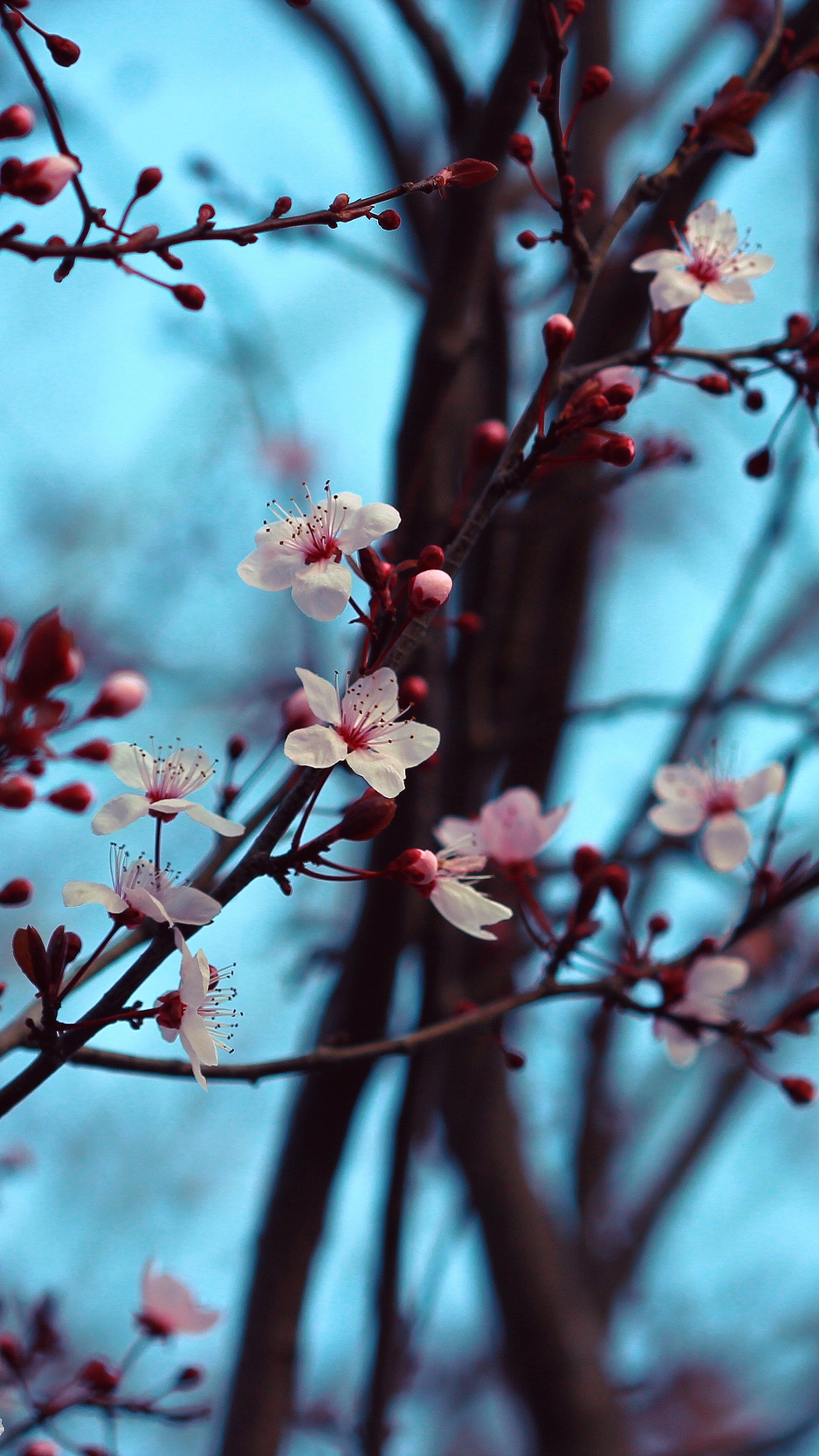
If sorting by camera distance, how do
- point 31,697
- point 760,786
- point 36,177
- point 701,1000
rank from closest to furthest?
1. point 31,697
2. point 36,177
3. point 701,1000
4. point 760,786

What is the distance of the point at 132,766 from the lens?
96cm

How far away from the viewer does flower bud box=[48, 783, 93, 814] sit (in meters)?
0.79

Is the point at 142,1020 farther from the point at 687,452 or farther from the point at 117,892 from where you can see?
the point at 687,452

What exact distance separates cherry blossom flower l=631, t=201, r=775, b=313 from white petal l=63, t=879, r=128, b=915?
815 mm

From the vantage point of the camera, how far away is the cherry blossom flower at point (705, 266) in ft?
3.60

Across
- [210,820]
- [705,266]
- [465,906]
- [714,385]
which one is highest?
[705,266]

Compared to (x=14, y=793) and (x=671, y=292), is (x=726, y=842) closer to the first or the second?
(x=671, y=292)

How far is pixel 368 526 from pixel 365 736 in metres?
0.17

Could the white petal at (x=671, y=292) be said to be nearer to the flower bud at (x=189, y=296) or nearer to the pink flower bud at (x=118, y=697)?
the flower bud at (x=189, y=296)

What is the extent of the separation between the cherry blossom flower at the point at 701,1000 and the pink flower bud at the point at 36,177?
1036mm

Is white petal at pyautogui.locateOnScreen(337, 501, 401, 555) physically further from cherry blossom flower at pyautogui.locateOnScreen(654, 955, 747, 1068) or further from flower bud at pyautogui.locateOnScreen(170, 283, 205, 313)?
cherry blossom flower at pyautogui.locateOnScreen(654, 955, 747, 1068)

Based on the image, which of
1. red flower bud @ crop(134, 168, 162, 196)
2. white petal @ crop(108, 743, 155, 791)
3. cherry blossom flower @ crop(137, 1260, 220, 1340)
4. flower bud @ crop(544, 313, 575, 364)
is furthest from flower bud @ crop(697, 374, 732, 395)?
cherry blossom flower @ crop(137, 1260, 220, 1340)

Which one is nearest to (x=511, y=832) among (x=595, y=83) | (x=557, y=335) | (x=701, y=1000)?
(x=701, y=1000)

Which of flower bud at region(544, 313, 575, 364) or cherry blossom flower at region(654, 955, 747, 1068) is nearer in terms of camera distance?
flower bud at region(544, 313, 575, 364)
